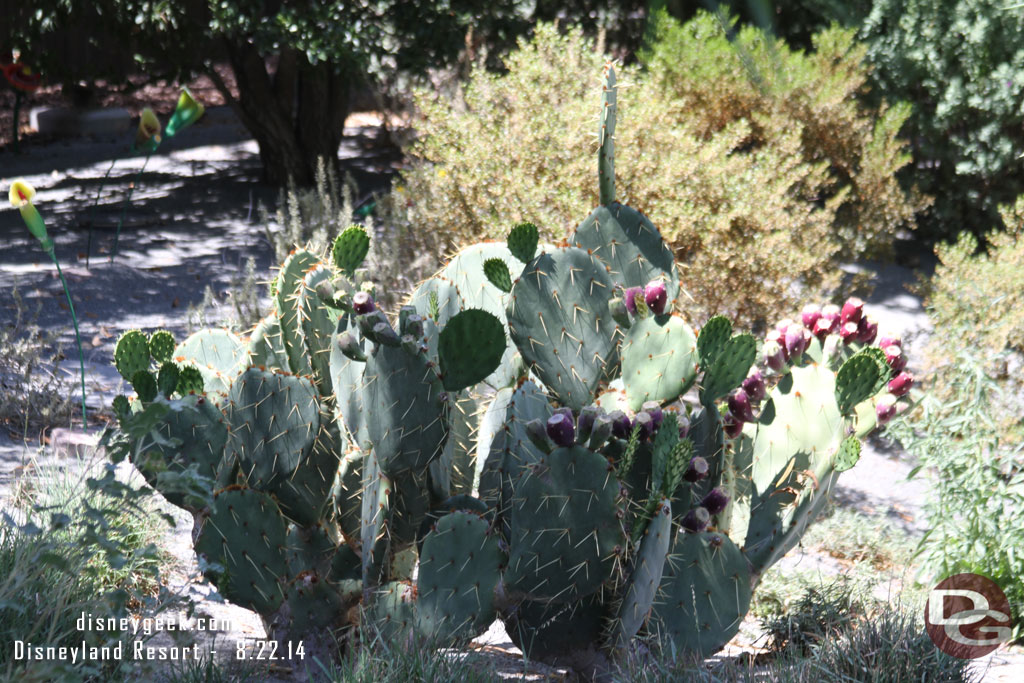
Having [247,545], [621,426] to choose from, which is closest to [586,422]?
[621,426]

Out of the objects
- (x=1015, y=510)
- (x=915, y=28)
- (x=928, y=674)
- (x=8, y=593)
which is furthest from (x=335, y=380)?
(x=915, y=28)

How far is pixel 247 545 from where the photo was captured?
2596 mm

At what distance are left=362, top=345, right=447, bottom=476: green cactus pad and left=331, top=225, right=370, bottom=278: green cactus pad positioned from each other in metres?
0.33

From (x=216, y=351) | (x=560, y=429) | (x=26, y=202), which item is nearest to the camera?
(x=560, y=429)

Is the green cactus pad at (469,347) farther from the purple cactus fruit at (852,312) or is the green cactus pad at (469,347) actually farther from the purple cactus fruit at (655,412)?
the purple cactus fruit at (852,312)

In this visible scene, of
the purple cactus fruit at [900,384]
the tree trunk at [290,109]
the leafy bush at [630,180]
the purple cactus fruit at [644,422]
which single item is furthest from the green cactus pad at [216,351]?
the tree trunk at [290,109]

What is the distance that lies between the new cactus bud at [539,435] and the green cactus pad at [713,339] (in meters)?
0.52

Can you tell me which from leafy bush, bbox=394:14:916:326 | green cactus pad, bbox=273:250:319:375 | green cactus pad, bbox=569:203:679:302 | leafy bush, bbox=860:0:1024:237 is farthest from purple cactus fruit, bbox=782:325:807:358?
leafy bush, bbox=860:0:1024:237

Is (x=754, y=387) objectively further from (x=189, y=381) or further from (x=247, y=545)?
(x=189, y=381)

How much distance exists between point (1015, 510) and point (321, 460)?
243 cm

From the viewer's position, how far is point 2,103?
13109 millimetres

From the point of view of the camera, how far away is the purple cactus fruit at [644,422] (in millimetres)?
2490

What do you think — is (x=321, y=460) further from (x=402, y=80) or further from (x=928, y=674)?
(x=402, y=80)

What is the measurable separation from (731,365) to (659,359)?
20 centimetres
